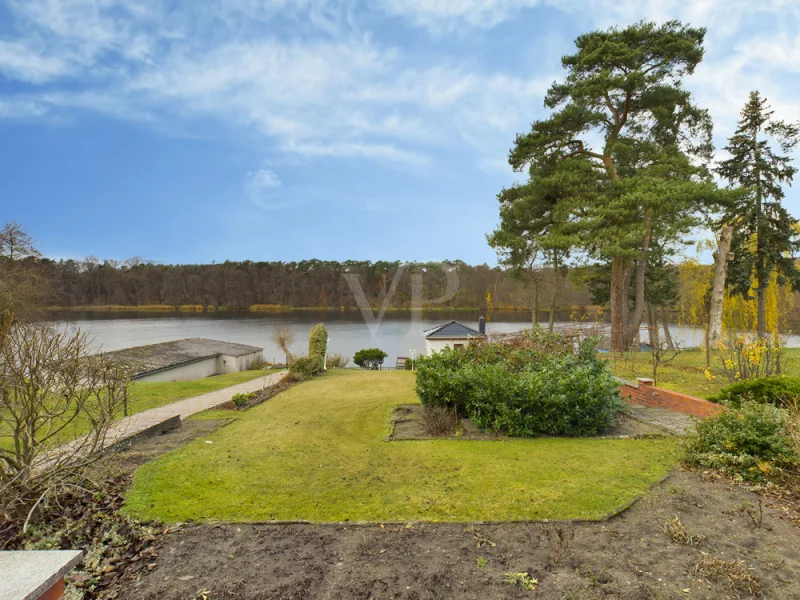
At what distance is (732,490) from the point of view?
5.04 m

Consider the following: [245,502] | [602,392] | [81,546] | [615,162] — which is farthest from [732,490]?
[615,162]

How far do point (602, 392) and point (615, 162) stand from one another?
1704cm

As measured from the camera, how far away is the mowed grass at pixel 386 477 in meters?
4.70

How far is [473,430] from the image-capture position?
8297 millimetres

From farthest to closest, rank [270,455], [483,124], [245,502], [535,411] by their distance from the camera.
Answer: [483,124]
[535,411]
[270,455]
[245,502]

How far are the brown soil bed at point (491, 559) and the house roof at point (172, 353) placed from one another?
1989 centimetres

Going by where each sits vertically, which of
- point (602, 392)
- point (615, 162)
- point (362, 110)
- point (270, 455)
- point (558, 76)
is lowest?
point (270, 455)

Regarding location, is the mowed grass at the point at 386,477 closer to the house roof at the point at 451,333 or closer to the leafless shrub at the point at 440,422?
the leafless shrub at the point at 440,422

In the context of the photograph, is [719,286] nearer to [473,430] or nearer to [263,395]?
[473,430]

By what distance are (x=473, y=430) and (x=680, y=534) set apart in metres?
4.57

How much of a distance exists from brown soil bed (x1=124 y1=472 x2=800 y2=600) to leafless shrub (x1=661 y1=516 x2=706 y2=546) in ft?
0.06

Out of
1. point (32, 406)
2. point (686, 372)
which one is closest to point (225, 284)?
point (686, 372)

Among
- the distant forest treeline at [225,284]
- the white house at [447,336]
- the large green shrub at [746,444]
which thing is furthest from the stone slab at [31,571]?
the distant forest treeline at [225,284]

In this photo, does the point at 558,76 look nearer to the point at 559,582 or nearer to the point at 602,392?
the point at 602,392
